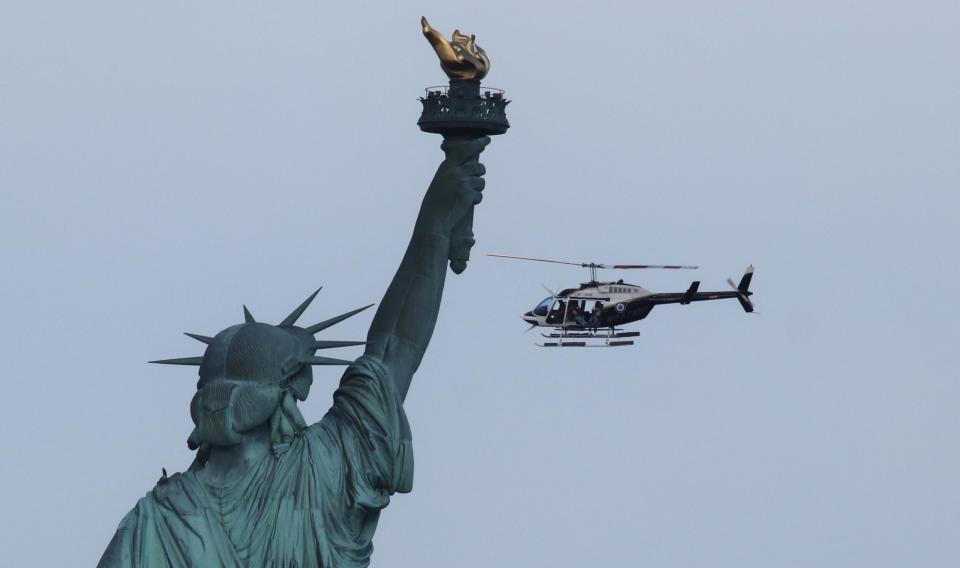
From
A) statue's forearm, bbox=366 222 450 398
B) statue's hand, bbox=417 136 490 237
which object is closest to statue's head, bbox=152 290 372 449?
statue's forearm, bbox=366 222 450 398

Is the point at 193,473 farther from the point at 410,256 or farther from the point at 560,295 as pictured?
the point at 560,295

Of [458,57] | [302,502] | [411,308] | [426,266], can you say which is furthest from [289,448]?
[458,57]

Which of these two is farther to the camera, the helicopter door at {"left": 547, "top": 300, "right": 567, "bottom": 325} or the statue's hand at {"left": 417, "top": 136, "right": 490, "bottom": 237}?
the helicopter door at {"left": 547, "top": 300, "right": 567, "bottom": 325}

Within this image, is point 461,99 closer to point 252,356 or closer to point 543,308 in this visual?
point 252,356

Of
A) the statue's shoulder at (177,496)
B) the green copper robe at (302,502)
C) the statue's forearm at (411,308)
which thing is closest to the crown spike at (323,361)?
the green copper robe at (302,502)

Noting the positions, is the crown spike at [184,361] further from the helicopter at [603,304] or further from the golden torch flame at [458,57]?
the helicopter at [603,304]

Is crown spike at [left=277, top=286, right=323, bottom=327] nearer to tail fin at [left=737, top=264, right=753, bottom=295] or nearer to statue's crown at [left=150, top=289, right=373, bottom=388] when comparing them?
statue's crown at [left=150, top=289, right=373, bottom=388]

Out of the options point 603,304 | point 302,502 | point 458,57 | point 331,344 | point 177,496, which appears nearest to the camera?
point 177,496
